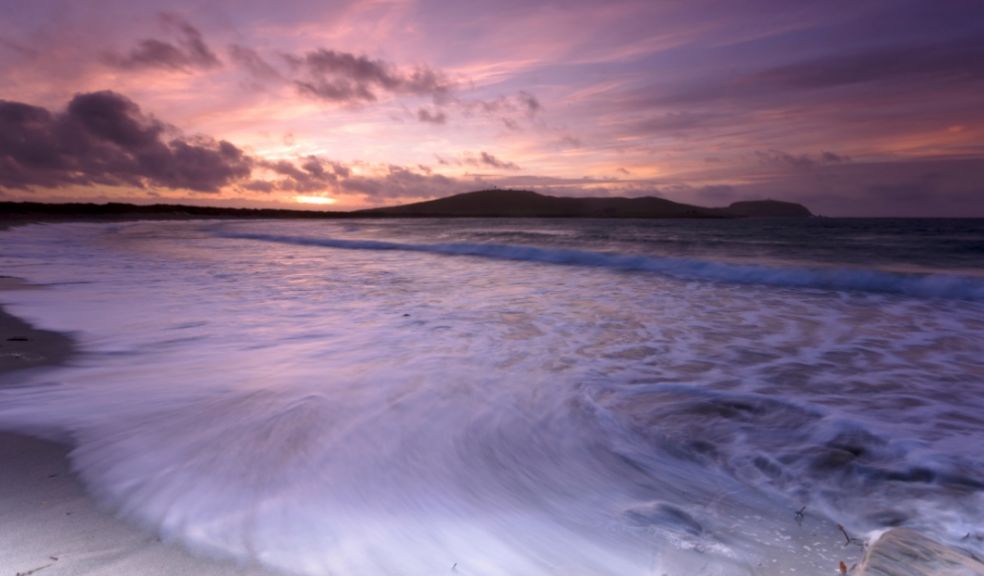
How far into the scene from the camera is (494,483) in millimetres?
2859

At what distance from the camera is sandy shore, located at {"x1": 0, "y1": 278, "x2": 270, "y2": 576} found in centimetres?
186

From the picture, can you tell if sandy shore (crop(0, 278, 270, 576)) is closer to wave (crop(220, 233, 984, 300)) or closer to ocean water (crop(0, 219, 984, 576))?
ocean water (crop(0, 219, 984, 576))

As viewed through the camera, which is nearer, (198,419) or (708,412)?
(198,419)

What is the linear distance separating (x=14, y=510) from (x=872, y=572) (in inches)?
127

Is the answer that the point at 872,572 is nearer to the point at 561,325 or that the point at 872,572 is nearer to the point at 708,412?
the point at 708,412

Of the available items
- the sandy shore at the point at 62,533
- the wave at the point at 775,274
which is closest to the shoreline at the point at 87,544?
the sandy shore at the point at 62,533

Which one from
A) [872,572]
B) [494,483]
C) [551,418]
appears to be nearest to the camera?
[872,572]

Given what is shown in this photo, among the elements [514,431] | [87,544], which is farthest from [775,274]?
[87,544]

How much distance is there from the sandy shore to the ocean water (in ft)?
0.30

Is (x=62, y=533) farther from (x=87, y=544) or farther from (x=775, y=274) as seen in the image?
(x=775, y=274)

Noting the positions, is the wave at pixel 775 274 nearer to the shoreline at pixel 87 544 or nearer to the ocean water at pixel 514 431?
the ocean water at pixel 514 431

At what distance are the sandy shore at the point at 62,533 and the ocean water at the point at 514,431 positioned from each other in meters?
0.09

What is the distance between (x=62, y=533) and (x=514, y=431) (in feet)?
7.68

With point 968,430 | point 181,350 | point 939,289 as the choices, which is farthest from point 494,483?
point 939,289
